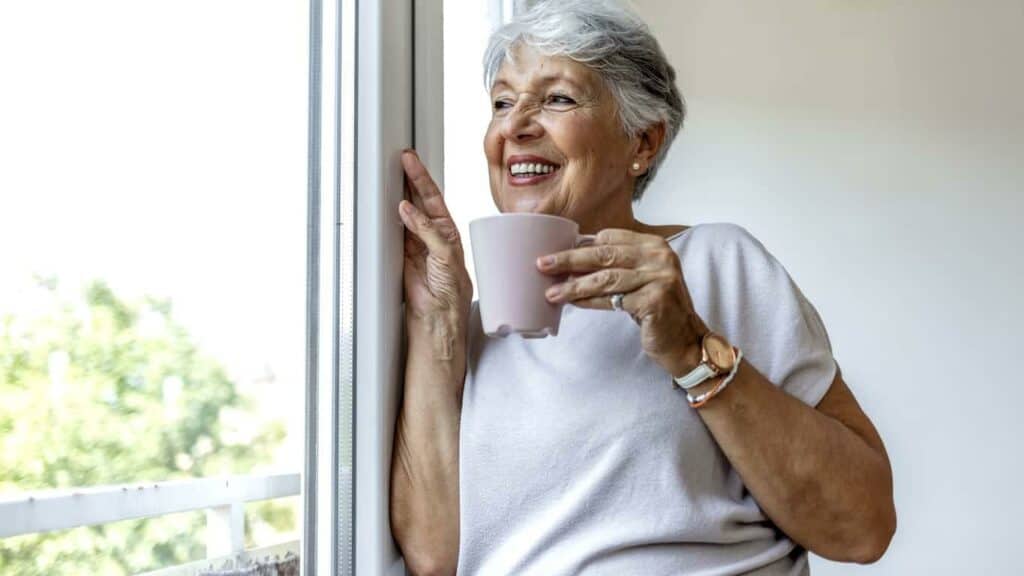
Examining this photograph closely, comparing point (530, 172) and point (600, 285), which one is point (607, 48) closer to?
point (530, 172)

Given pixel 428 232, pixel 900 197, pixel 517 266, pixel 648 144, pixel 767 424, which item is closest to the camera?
pixel 517 266

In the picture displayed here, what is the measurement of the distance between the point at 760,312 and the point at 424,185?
410 mm

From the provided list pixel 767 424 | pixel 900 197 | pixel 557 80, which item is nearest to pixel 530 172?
pixel 557 80

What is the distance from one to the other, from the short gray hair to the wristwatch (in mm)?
346

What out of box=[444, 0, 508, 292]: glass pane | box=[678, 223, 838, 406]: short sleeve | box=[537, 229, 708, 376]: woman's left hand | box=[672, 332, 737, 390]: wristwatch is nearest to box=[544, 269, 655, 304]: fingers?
box=[537, 229, 708, 376]: woman's left hand

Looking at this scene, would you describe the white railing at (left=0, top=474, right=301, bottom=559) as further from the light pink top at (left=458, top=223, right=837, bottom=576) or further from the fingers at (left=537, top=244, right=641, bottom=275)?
the fingers at (left=537, top=244, right=641, bottom=275)

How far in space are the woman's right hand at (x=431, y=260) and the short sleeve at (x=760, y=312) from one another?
0.27 m

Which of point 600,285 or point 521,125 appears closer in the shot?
point 600,285

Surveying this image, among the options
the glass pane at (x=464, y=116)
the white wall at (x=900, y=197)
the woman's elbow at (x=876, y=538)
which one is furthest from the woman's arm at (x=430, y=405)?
the white wall at (x=900, y=197)

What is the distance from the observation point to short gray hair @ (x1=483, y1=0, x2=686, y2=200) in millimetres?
1170

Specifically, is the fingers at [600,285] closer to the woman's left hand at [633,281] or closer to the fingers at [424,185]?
the woman's left hand at [633,281]

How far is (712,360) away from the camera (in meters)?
0.99

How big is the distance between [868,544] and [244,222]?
748 mm

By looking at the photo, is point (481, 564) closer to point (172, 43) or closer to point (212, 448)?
point (212, 448)
